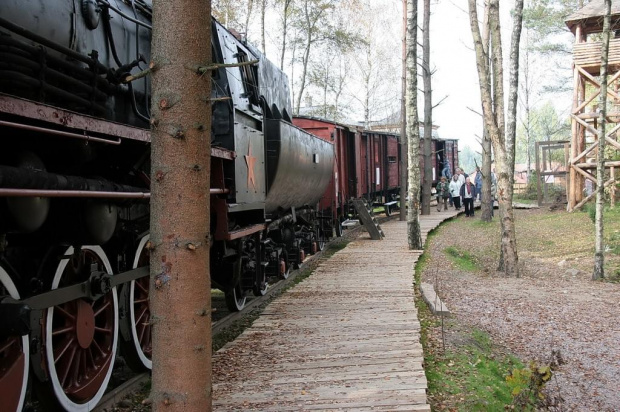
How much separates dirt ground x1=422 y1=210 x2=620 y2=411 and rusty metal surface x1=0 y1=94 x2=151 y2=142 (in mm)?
4298

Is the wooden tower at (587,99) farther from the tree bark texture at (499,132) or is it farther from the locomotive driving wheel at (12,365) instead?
the locomotive driving wheel at (12,365)

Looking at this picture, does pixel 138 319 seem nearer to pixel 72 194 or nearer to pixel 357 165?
pixel 72 194

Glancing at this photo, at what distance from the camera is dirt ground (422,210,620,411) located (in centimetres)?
625

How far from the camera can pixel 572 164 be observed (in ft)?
66.2

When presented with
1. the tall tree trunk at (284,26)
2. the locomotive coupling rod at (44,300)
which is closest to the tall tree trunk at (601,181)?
the locomotive coupling rod at (44,300)

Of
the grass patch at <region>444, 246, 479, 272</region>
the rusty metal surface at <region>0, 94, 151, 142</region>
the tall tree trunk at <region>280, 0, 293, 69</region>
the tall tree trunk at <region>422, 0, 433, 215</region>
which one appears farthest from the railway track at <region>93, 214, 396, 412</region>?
the tall tree trunk at <region>280, 0, 293, 69</region>

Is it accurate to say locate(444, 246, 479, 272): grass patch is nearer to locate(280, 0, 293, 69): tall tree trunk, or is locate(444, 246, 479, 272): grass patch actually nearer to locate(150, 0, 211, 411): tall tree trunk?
locate(150, 0, 211, 411): tall tree trunk

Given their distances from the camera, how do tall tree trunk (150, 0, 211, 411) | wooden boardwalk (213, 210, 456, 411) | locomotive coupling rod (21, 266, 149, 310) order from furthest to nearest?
wooden boardwalk (213, 210, 456, 411), locomotive coupling rod (21, 266, 149, 310), tall tree trunk (150, 0, 211, 411)

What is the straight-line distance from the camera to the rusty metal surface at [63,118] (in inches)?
112

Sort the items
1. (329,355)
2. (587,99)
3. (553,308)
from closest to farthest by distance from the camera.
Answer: (329,355), (553,308), (587,99)

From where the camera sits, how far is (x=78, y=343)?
4.06 meters

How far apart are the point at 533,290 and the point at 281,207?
427cm

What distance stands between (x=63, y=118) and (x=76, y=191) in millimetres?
405

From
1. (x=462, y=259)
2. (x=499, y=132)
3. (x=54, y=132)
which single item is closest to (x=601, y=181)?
(x=499, y=132)
